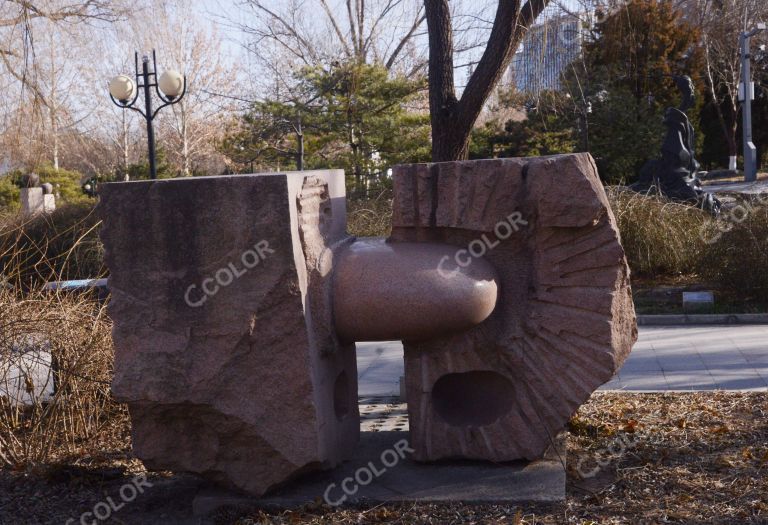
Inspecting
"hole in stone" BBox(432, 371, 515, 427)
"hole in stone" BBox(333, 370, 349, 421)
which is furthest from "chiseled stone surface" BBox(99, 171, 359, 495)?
"hole in stone" BBox(432, 371, 515, 427)

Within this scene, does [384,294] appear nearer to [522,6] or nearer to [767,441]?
[767,441]

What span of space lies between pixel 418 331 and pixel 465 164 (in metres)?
0.87

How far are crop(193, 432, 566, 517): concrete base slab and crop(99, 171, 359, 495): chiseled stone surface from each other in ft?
0.70

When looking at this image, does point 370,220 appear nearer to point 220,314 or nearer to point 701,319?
point 701,319

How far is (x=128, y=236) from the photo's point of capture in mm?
4121

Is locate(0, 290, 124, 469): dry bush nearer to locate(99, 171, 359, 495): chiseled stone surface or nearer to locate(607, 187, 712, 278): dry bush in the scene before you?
locate(99, 171, 359, 495): chiseled stone surface

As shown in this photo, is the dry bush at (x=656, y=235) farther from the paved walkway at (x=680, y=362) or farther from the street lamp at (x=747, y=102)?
the street lamp at (x=747, y=102)

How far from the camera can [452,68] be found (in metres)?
7.93

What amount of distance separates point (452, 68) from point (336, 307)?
13.7 feet

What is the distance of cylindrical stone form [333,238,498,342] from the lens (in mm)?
4195

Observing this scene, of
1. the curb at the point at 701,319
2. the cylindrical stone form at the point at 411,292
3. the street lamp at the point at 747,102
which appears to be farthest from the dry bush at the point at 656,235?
the street lamp at the point at 747,102

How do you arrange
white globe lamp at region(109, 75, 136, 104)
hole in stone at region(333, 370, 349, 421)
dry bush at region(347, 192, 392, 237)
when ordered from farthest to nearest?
white globe lamp at region(109, 75, 136, 104), dry bush at region(347, 192, 392, 237), hole in stone at region(333, 370, 349, 421)

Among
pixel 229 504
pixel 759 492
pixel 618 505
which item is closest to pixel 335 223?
pixel 229 504

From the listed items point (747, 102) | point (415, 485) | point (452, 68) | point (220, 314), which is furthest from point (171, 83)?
→ point (747, 102)
